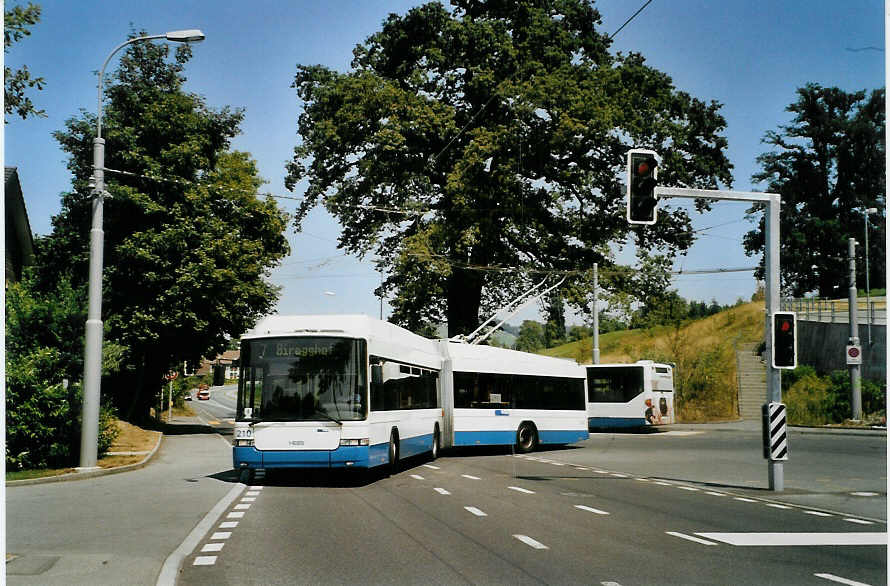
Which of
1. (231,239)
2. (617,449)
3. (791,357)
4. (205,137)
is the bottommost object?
(617,449)

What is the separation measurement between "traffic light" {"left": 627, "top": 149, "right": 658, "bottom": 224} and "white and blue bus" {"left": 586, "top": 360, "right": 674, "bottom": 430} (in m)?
26.4

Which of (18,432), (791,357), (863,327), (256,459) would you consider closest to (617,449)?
(791,357)

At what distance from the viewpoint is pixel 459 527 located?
37.6 feet

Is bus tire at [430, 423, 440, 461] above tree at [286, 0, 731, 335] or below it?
below

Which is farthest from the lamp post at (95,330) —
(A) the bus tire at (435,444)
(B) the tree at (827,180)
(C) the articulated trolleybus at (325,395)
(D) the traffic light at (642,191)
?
(B) the tree at (827,180)

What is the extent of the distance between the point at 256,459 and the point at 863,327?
118ft

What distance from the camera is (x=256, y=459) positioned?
56.0 ft

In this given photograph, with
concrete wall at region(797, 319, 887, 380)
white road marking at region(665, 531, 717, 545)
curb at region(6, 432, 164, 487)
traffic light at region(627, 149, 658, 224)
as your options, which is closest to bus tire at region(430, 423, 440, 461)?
curb at region(6, 432, 164, 487)

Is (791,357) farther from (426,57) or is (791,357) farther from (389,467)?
A: (426,57)

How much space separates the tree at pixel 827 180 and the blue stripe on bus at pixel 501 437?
32451 mm

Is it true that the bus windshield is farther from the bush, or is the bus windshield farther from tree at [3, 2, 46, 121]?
the bush

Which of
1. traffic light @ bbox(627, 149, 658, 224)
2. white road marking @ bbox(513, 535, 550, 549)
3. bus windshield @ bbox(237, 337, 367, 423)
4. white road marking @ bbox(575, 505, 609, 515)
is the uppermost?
traffic light @ bbox(627, 149, 658, 224)

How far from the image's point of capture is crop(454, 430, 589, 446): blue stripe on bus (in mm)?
25875

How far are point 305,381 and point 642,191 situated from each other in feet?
22.5
